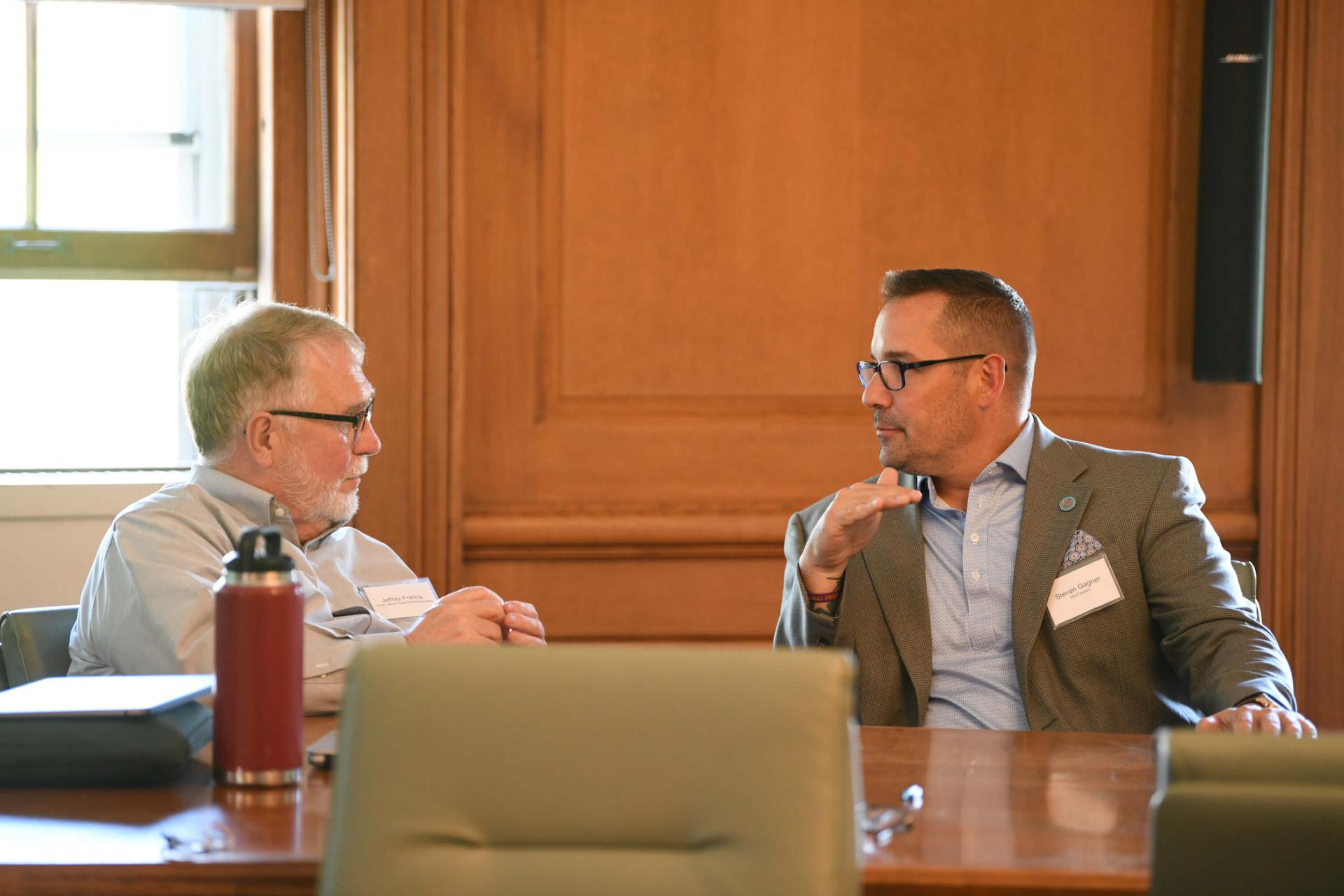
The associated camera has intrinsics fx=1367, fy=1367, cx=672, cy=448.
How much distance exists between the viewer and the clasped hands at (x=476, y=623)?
6.69 ft

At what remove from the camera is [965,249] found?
340 cm

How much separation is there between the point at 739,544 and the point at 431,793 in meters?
2.26

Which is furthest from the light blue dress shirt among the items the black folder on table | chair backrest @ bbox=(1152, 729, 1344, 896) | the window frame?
the window frame

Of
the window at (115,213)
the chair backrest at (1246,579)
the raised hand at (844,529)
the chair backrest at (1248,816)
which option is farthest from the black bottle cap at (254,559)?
the window at (115,213)

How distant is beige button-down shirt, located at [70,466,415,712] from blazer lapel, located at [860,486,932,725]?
0.87 m

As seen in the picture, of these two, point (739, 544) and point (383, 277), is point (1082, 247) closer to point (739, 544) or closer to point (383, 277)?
point (739, 544)

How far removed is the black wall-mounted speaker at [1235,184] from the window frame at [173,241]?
2.33 metres

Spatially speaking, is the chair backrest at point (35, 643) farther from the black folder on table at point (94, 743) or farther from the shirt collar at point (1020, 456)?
the shirt collar at point (1020, 456)

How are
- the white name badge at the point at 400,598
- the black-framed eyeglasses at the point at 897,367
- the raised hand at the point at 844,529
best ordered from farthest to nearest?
the black-framed eyeglasses at the point at 897,367, the white name badge at the point at 400,598, the raised hand at the point at 844,529

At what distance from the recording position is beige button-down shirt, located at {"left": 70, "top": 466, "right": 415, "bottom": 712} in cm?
189

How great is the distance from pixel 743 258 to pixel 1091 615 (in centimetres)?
138

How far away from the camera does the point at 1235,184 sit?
3287 mm

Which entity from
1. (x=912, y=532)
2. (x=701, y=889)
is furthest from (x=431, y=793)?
(x=912, y=532)

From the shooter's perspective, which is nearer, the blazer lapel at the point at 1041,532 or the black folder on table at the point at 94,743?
the black folder on table at the point at 94,743
